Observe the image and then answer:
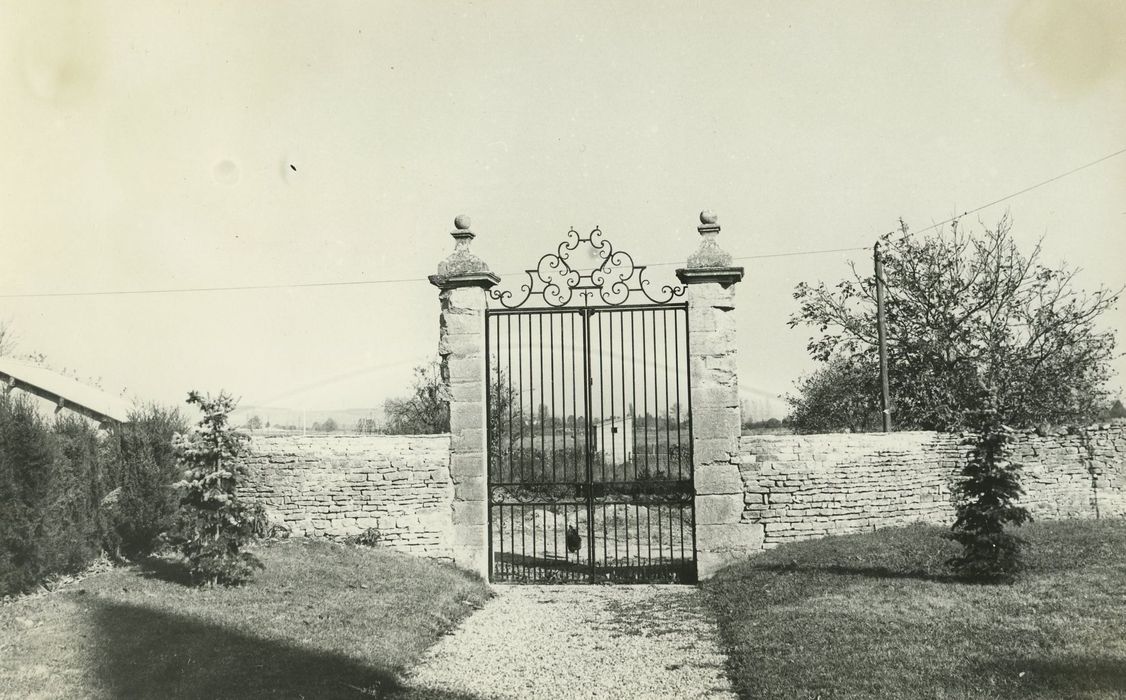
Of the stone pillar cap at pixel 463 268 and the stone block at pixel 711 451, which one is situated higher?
the stone pillar cap at pixel 463 268

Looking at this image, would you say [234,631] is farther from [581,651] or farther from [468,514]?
[468,514]

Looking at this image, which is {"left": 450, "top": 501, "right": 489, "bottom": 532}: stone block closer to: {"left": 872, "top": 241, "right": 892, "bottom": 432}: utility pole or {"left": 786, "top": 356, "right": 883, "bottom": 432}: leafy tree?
{"left": 872, "top": 241, "right": 892, "bottom": 432}: utility pole

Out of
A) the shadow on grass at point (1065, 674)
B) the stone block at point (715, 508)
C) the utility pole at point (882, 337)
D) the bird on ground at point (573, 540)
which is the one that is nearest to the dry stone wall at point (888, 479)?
the stone block at point (715, 508)

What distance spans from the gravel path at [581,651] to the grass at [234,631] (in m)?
0.31

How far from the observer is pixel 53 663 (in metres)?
5.32

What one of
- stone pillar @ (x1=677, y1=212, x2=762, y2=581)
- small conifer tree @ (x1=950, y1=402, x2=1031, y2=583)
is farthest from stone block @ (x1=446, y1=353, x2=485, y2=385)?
small conifer tree @ (x1=950, y1=402, x2=1031, y2=583)

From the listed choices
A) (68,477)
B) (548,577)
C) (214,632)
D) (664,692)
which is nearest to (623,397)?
(548,577)

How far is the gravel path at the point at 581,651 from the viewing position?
550 cm

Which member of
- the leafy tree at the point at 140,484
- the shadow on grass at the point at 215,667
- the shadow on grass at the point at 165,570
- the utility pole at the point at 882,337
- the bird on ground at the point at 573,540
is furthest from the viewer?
the utility pole at the point at 882,337

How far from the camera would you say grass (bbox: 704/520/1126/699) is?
486 centimetres

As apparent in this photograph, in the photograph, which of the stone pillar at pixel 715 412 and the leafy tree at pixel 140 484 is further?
the stone pillar at pixel 715 412

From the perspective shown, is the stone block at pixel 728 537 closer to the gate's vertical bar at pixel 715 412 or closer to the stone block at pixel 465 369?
the gate's vertical bar at pixel 715 412

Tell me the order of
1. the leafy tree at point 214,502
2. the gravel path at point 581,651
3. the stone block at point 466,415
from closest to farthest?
the gravel path at point 581,651 < the leafy tree at point 214,502 < the stone block at point 466,415

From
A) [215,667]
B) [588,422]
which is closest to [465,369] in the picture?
[588,422]
